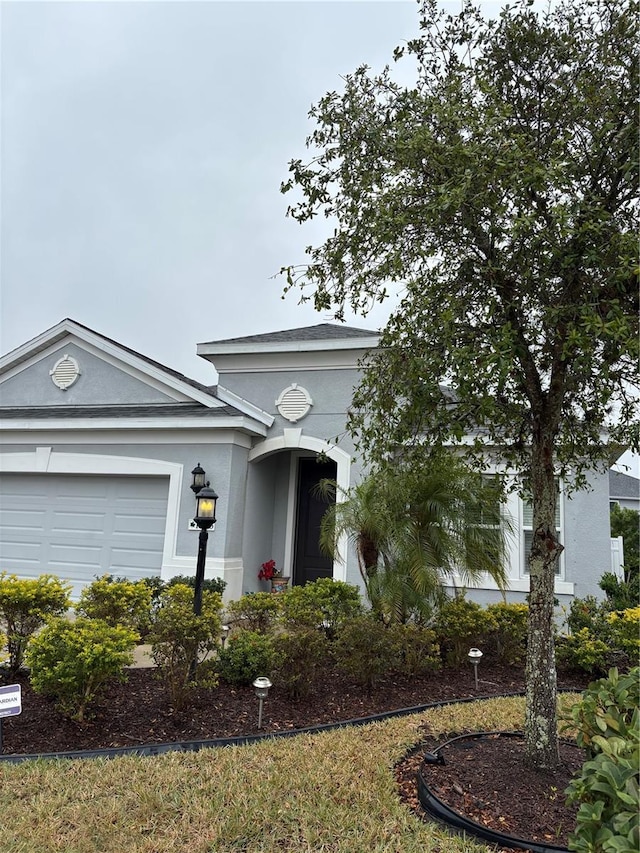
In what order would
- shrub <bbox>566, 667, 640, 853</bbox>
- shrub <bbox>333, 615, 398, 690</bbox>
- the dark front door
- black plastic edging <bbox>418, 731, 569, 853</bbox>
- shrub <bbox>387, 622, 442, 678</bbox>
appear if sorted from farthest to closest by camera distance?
the dark front door < shrub <bbox>387, 622, 442, 678</bbox> < shrub <bbox>333, 615, 398, 690</bbox> < black plastic edging <bbox>418, 731, 569, 853</bbox> < shrub <bbox>566, 667, 640, 853</bbox>

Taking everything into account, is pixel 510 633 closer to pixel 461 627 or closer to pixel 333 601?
pixel 461 627

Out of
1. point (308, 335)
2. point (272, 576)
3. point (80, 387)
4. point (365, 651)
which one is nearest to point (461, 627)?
point (365, 651)

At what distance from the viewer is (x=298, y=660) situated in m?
5.67

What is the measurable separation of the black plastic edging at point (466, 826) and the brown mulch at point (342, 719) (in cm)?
8

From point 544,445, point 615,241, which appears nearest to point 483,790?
point 544,445

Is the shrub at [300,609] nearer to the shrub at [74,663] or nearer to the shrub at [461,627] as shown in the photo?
the shrub at [461,627]

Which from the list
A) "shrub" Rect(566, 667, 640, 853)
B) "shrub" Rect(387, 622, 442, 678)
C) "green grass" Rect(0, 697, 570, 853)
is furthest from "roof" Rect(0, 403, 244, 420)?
"shrub" Rect(566, 667, 640, 853)

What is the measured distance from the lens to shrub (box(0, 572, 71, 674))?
5942 mm

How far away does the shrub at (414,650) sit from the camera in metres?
6.39

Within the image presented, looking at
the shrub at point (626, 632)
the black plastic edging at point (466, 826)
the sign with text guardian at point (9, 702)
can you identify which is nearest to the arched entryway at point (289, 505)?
the shrub at point (626, 632)

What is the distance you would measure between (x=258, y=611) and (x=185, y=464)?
4.40 meters

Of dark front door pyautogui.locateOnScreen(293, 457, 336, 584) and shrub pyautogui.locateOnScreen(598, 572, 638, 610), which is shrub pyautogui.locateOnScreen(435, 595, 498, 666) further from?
dark front door pyautogui.locateOnScreen(293, 457, 336, 584)

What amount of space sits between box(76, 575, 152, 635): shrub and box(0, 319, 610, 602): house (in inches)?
121

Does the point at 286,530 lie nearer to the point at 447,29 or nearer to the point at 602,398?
the point at 602,398
